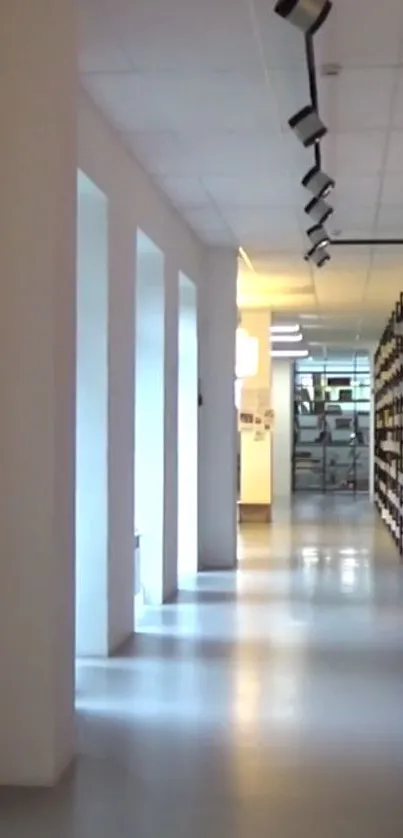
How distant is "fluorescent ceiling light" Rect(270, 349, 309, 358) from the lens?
22875 millimetres

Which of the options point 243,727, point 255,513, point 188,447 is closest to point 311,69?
point 243,727

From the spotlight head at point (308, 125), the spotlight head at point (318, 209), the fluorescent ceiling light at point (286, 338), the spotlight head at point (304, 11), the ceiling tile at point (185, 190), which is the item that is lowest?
the spotlight head at point (318, 209)

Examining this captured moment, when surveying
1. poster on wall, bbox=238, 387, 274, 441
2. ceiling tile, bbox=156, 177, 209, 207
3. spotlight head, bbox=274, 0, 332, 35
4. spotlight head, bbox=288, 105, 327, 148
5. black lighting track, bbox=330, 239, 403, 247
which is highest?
ceiling tile, bbox=156, 177, 209, 207

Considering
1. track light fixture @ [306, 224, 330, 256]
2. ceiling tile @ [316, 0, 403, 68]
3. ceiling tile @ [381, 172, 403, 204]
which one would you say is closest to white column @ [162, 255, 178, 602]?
track light fixture @ [306, 224, 330, 256]

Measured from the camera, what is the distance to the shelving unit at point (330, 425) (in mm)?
27109

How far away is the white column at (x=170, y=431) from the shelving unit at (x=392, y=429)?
3.80 metres

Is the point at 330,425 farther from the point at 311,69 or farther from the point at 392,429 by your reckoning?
the point at 311,69

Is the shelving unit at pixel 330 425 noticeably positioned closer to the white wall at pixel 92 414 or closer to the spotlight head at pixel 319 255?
the spotlight head at pixel 319 255

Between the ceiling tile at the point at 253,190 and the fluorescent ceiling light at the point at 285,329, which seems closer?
the ceiling tile at the point at 253,190

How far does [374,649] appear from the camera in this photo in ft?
23.1

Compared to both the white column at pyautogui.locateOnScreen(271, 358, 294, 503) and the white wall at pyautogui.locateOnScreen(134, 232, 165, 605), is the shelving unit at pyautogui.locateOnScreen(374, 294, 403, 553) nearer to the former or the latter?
the white wall at pyautogui.locateOnScreen(134, 232, 165, 605)

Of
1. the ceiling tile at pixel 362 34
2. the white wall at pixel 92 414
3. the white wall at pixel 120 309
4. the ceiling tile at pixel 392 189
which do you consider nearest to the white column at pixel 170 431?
the white wall at pixel 120 309

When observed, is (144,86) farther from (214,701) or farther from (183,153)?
(214,701)

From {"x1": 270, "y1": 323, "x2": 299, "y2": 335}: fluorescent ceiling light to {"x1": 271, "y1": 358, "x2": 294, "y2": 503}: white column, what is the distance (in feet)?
19.8
